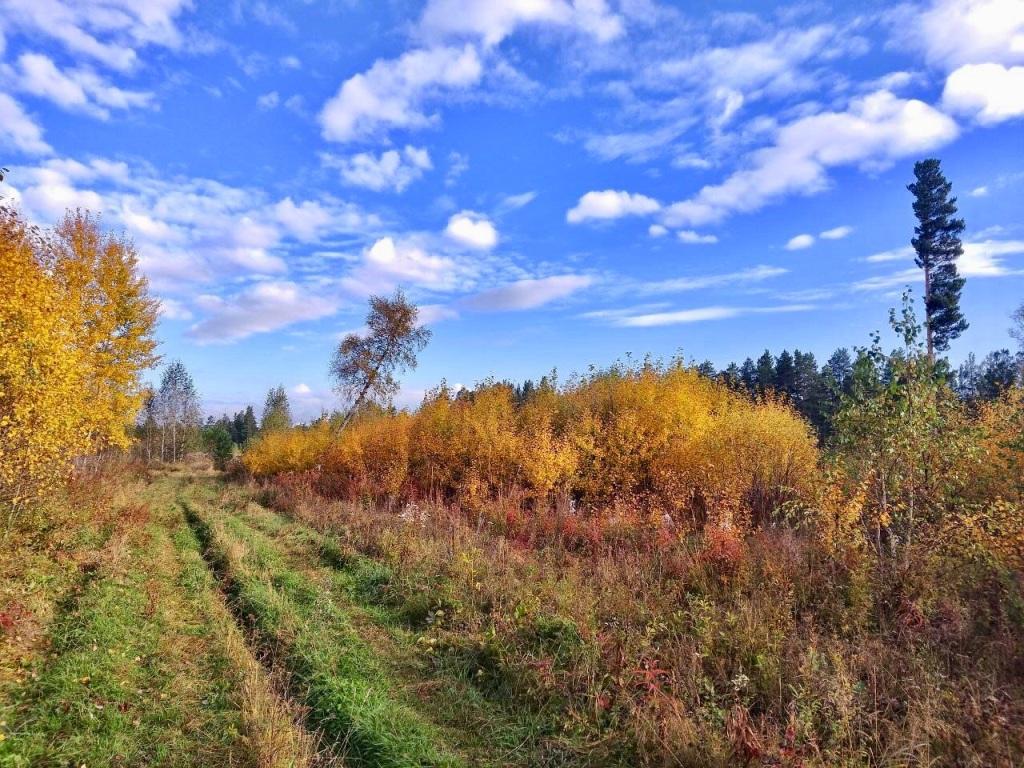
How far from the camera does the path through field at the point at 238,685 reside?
4.73 metres

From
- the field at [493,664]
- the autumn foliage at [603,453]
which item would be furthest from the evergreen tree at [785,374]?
the field at [493,664]

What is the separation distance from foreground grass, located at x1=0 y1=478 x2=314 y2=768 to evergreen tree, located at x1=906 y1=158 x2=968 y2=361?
39.3 m

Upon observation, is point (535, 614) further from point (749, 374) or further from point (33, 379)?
point (749, 374)

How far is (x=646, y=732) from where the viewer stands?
4.95 m

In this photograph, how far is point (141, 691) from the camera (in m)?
5.63

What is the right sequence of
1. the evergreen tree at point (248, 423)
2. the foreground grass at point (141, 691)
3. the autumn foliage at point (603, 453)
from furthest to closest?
the evergreen tree at point (248, 423) → the autumn foliage at point (603, 453) → the foreground grass at point (141, 691)

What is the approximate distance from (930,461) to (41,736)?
11.5m

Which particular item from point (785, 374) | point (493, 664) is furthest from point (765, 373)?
point (493, 664)

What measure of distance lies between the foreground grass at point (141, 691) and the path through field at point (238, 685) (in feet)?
0.05

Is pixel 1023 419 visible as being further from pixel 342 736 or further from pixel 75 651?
pixel 75 651

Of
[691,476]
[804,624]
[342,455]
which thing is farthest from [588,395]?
[804,624]

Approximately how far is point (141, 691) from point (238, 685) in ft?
3.30

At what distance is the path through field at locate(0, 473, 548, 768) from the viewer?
186 inches

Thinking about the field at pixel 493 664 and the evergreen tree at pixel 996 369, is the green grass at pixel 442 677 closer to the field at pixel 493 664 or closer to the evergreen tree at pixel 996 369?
the field at pixel 493 664
